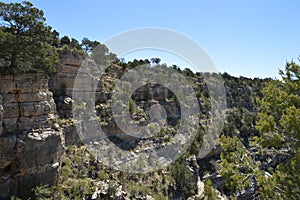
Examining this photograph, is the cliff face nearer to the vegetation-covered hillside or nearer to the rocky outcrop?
the vegetation-covered hillside

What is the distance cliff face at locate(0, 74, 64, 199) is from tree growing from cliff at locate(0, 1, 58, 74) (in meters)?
0.71

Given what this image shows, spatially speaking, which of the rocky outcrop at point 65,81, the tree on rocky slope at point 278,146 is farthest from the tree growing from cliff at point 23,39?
the tree on rocky slope at point 278,146

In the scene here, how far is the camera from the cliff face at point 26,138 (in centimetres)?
1047

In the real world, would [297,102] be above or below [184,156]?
above

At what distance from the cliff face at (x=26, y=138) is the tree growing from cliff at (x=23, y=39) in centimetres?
71

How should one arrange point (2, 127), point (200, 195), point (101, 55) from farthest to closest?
point (101, 55), point (200, 195), point (2, 127)

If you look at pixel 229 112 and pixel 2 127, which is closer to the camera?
pixel 2 127

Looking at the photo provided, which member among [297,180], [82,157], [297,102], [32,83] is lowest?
[82,157]

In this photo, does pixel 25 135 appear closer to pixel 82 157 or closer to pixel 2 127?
pixel 2 127

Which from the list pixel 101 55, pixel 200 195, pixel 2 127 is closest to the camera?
pixel 2 127

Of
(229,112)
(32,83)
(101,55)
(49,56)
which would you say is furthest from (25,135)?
(229,112)

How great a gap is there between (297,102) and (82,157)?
13.5 m

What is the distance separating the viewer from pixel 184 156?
72.9ft

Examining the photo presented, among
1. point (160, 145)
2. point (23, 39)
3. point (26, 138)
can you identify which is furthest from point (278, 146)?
point (160, 145)
